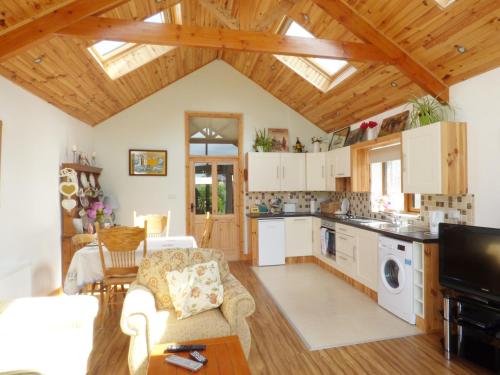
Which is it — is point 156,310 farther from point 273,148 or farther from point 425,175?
point 273,148

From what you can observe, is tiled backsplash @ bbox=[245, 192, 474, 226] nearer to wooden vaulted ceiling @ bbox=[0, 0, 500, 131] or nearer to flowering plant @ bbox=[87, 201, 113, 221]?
wooden vaulted ceiling @ bbox=[0, 0, 500, 131]

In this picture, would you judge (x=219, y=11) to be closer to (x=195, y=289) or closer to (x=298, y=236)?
(x=195, y=289)

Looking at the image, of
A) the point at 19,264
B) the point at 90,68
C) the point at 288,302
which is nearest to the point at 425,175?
the point at 288,302

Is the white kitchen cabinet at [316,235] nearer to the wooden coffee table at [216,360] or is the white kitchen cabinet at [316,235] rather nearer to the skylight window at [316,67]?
the skylight window at [316,67]

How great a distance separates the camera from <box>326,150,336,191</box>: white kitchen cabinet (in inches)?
213

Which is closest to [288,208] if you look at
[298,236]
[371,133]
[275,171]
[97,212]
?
[298,236]

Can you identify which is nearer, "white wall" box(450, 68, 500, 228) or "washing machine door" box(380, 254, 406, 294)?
"white wall" box(450, 68, 500, 228)

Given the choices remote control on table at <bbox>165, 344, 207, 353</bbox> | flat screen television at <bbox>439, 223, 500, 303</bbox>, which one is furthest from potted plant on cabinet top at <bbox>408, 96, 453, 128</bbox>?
remote control on table at <bbox>165, 344, 207, 353</bbox>

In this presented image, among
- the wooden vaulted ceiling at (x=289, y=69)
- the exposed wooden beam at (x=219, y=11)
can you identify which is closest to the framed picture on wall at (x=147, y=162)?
the wooden vaulted ceiling at (x=289, y=69)

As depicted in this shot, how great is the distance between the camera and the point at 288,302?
146 inches

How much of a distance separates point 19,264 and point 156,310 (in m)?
1.83

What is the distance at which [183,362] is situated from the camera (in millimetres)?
1622

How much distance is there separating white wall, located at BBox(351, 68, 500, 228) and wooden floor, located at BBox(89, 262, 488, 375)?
135 centimetres

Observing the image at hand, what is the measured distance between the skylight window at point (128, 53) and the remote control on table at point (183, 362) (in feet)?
11.1
